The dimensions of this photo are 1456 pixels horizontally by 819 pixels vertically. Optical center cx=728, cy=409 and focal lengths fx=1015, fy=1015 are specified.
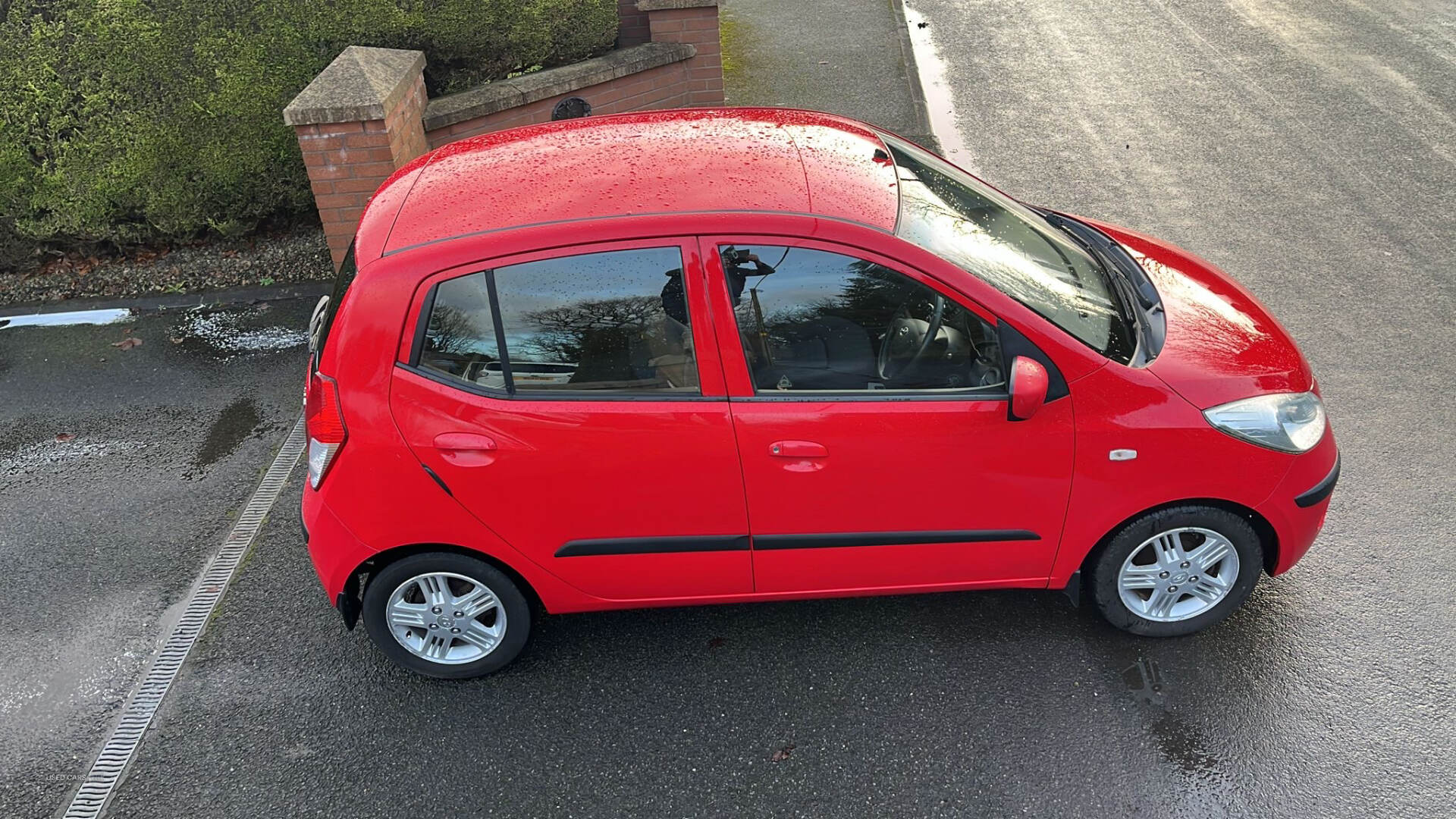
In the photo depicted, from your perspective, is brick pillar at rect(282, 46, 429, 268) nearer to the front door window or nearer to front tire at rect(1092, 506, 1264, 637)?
the front door window

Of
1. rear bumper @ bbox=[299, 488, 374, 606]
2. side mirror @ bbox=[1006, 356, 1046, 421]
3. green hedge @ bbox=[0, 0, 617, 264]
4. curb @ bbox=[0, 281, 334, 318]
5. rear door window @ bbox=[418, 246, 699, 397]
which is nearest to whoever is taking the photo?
side mirror @ bbox=[1006, 356, 1046, 421]

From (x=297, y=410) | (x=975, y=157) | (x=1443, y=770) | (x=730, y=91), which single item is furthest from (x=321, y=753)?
(x=730, y=91)

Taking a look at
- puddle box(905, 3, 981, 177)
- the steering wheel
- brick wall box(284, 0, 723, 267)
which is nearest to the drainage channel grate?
brick wall box(284, 0, 723, 267)

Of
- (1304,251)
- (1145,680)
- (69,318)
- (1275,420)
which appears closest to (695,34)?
(1304,251)

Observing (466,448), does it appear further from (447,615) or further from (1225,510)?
(1225,510)

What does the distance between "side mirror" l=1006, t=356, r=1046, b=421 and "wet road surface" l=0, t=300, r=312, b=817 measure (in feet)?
10.9

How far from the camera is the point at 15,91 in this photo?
7031mm

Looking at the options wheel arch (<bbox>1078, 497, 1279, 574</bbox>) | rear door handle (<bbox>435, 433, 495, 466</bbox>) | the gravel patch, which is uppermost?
rear door handle (<bbox>435, 433, 495, 466</bbox>)

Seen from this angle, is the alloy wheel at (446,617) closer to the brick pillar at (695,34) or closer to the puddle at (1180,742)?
the puddle at (1180,742)

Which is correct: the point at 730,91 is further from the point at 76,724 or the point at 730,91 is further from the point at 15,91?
the point at 76,724

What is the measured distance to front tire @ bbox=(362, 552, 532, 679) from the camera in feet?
11.4

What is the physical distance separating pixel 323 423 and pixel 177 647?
4.45ft

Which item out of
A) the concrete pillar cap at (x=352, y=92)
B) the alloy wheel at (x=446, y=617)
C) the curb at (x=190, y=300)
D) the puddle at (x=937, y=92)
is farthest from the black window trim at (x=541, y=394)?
the puddle at (x=937, y=92)

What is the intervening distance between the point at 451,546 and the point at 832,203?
67.2 inches
